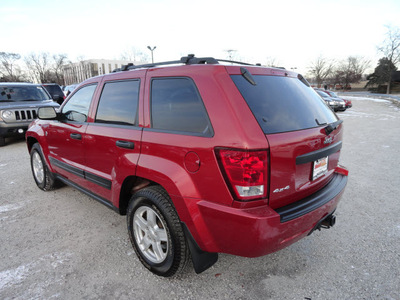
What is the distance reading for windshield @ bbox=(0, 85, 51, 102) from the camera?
8414 millimetres

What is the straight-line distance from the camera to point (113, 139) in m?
2.57

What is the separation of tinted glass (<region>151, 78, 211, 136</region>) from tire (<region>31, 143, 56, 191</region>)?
8.89ft

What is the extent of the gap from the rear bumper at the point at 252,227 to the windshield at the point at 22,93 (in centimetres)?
916

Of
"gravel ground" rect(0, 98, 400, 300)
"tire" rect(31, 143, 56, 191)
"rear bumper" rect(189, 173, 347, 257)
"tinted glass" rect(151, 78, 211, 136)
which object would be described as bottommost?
"gravel ground" rect(0, 98, 400, 300)

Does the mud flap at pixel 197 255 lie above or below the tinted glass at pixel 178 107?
below

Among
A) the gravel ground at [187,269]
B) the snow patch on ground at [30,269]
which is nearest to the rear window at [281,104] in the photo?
the gravel ground at [187,269]

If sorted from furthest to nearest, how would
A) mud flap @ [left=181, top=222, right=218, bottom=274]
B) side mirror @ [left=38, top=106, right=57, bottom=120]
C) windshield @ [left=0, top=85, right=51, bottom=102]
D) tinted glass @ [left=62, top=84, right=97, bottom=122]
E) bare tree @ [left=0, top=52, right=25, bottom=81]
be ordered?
1. bare tree @ [left=0, top=52, right=25, bottom=81]
2. windshield @ [left=0, top=85, right=51, bottom=102]
3. side mirror @ [left=38, top=106, right=57, bottom=120]
4. tinted glass @ [left=62, top=84, right=97, bottom=122]
5. mud flap @ [left=181, top=222, right=218, bottom=274]

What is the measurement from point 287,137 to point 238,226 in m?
0.73

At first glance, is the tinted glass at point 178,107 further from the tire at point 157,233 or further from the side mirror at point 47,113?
the side mirror at point 47,113

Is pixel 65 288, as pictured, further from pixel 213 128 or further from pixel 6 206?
pixel 6 206

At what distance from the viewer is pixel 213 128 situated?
1.83m

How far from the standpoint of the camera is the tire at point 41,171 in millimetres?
4145

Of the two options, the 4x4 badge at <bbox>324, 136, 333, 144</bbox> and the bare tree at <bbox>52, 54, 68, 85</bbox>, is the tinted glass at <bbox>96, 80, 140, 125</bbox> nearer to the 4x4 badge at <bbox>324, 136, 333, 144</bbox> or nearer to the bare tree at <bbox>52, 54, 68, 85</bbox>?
the 4x4 badge at <bbox>324, 136, 333, 144</bbox>

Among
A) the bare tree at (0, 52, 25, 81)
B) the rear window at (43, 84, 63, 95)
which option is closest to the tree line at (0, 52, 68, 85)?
the bare tree at (0, 52, 25, 81)
